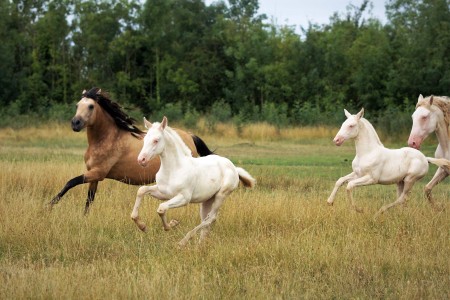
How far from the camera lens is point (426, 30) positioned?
41.2 m

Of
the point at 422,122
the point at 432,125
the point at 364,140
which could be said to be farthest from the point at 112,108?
the point at 432,125

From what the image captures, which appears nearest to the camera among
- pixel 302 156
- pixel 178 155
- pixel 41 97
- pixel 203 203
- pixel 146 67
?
pixel 178 155

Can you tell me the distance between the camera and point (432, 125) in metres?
11.4

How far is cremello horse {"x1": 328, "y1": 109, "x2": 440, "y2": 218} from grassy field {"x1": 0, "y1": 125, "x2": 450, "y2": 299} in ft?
1.54

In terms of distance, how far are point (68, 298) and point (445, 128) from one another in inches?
294

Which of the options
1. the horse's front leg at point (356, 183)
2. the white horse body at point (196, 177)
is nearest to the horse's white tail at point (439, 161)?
the horse's front leg at point (356, 183)

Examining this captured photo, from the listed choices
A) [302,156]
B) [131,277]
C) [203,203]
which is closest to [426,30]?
[302,156]

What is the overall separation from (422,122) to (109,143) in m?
5.09

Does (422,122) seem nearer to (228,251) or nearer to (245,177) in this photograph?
(245,177)

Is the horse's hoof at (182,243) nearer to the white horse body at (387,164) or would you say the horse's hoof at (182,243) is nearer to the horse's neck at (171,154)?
the horse's neck at (171,154)

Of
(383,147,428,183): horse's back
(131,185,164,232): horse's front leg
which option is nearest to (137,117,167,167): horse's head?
(131,185,164,232): horse's front leg

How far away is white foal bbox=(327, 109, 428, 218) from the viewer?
10539 millimetres

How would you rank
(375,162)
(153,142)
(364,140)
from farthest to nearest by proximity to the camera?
(364,140)
(375,162)
(153,142)

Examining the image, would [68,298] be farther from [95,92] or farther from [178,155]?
[95,92]
